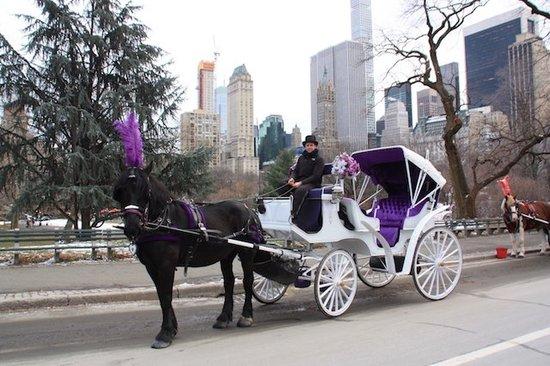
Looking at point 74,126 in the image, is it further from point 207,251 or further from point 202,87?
point 202,87

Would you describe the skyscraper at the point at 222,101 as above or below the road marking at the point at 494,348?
above

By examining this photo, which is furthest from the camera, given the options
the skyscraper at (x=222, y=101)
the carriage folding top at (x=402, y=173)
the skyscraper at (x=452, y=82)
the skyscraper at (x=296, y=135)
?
the skyscraper at (x=296, y=135)

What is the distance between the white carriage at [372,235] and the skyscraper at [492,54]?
20.9 meters

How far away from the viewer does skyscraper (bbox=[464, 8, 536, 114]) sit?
1193 inches

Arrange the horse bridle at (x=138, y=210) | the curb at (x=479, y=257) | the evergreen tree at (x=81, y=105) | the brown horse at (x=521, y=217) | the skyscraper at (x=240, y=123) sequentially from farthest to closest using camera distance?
the skyscraper at (x=240, y=123) < the evergreen tree at (x=81, y=105) < the brown horse at (x=521, y=217) < the curb at (x=479, y=257) < the horse bridle at (x=138, y=210)

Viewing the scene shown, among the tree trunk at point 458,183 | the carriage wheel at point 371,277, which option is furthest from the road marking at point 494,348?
the tree trunk at point 458,183

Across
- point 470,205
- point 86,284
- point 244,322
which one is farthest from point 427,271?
point 470,205

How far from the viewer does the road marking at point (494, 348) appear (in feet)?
17.6

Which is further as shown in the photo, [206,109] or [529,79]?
[206,109]

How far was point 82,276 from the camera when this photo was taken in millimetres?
11609

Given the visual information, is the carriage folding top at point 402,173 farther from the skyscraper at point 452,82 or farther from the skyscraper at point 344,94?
the skyscraper at point 344,94

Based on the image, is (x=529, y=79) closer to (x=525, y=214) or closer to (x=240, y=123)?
(x=525, y=214)

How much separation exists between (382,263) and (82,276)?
21.7 ft

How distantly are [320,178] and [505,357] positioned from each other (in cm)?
383
